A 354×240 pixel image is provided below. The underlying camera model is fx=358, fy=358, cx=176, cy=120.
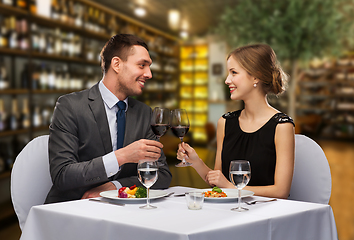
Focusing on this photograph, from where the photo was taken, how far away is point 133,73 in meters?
1.86

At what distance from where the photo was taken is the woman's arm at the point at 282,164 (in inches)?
60.9

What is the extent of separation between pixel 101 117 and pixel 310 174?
3.42 feet

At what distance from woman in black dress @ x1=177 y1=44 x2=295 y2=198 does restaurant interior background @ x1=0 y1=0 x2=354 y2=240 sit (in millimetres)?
1859

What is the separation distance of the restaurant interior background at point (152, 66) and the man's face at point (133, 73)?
217 cm

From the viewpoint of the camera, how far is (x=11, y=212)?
3715mm

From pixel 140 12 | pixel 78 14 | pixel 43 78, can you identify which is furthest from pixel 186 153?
pixel 140 12

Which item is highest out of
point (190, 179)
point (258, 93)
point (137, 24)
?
point (137, 24)

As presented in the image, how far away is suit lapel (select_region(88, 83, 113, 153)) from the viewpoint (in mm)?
1704

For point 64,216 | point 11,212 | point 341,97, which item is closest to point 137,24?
point 11,212

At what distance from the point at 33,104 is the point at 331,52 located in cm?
389

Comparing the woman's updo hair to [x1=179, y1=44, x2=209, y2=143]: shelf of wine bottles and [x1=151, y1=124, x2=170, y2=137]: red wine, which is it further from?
[x1=179, y1=44, x2=209, y2=143]: shelf of wine bottles

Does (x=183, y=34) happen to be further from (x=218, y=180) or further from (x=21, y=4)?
(x=218, y=180)

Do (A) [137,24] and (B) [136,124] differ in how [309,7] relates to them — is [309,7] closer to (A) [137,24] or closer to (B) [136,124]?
(A) [137,24]

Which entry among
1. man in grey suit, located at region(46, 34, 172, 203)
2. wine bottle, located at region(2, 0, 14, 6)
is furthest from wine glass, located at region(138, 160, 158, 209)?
wine bottle, located at region(2, 0, 14, 6)
